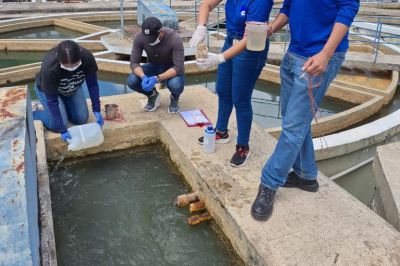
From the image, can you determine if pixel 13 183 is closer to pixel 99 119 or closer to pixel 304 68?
pixel 304 68

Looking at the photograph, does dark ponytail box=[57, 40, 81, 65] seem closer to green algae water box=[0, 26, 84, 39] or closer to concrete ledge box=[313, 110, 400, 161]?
concrete ledge box=[313, 110, 400, 161]

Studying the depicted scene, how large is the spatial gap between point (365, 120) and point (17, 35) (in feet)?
28.8

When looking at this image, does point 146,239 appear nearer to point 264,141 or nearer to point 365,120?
point 264,141

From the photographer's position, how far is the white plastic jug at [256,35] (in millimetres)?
2477

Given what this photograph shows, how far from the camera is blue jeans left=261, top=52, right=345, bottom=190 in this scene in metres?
2.29

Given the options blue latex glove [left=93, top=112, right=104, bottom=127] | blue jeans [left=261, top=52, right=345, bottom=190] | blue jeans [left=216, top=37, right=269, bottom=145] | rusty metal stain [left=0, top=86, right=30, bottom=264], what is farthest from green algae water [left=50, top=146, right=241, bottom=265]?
rusty metal stain [left=0, top=86, right=30, bottom=264]

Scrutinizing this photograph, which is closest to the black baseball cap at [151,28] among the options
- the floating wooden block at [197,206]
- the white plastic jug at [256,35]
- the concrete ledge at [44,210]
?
the concrete ledge at [44,210]

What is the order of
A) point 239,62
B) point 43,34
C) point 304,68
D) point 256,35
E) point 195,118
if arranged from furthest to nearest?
point 43,34
point 195,118
point 239,62
point 256,35
point 304,68

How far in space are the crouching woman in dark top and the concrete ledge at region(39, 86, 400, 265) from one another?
0.20 metres

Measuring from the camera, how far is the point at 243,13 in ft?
8.71

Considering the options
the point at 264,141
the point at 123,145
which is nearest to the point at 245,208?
the point at 264,141

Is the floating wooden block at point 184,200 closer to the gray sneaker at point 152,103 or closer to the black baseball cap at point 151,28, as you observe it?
the gray sneaker at point 152,103

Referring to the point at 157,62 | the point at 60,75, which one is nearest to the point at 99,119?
the point at 60,75

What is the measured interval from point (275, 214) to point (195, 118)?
5.52ft
